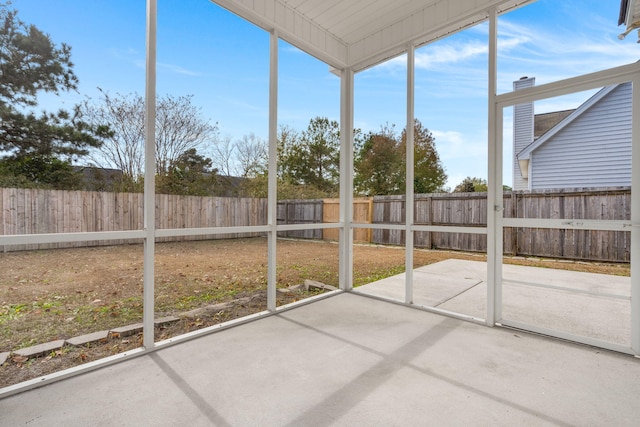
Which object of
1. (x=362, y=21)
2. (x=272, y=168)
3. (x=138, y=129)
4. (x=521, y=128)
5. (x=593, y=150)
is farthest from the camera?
(x=362, y=21)

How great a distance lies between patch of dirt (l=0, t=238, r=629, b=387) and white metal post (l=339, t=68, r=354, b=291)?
573 mm

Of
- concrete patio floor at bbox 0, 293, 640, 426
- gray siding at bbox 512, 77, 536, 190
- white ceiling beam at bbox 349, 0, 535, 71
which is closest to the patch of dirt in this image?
concrete patio floor at bbox 0, 293, 640, 426

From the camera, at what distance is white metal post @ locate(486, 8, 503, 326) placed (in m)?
2.86

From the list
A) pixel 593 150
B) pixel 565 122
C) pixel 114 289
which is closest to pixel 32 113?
pixel 114 289

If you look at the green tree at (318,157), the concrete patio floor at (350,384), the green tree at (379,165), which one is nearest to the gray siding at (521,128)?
the green tree at (379,165)

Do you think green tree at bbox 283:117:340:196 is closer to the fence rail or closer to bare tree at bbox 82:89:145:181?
the fence rail

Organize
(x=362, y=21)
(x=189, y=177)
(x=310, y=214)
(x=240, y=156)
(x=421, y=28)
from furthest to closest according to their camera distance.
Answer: (x=310, y=214)
(x=362, y=21)
(x=421, y=28)
(x=240, y=156)
(x=189, y=177)

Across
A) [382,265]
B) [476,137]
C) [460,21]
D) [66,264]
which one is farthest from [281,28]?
[382,265]

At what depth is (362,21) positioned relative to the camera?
3518mm

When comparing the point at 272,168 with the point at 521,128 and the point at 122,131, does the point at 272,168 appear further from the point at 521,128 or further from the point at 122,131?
the point at 521,128

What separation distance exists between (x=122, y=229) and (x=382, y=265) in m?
4.00

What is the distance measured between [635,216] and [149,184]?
3.49 m

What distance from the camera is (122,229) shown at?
226cm

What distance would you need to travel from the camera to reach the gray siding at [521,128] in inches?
110
